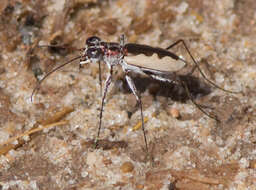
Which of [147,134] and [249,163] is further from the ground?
[147,134]

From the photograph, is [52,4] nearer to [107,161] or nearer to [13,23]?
[13,23]

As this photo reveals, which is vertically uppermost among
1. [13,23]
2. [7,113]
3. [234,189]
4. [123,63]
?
[13,23]

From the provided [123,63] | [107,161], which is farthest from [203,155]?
[123,63]

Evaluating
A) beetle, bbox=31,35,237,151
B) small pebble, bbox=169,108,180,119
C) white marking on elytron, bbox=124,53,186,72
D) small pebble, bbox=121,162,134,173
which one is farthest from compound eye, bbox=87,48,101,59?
small pebble, bbox=121,162,134,173

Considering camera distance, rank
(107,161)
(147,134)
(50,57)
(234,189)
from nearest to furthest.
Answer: (234,189), (107,161), (147,134), (50,57)

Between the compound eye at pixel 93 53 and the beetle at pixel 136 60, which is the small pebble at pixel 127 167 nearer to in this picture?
the beetle at pixel 136 60

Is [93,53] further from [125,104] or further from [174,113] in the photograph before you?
[174,113]

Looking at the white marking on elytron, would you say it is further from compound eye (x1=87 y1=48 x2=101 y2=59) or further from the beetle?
compound eye (x1=87 y1=48 x2=101 y2=59)

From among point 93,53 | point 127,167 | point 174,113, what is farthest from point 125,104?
point 127,167

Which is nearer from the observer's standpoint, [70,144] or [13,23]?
[70,144]
